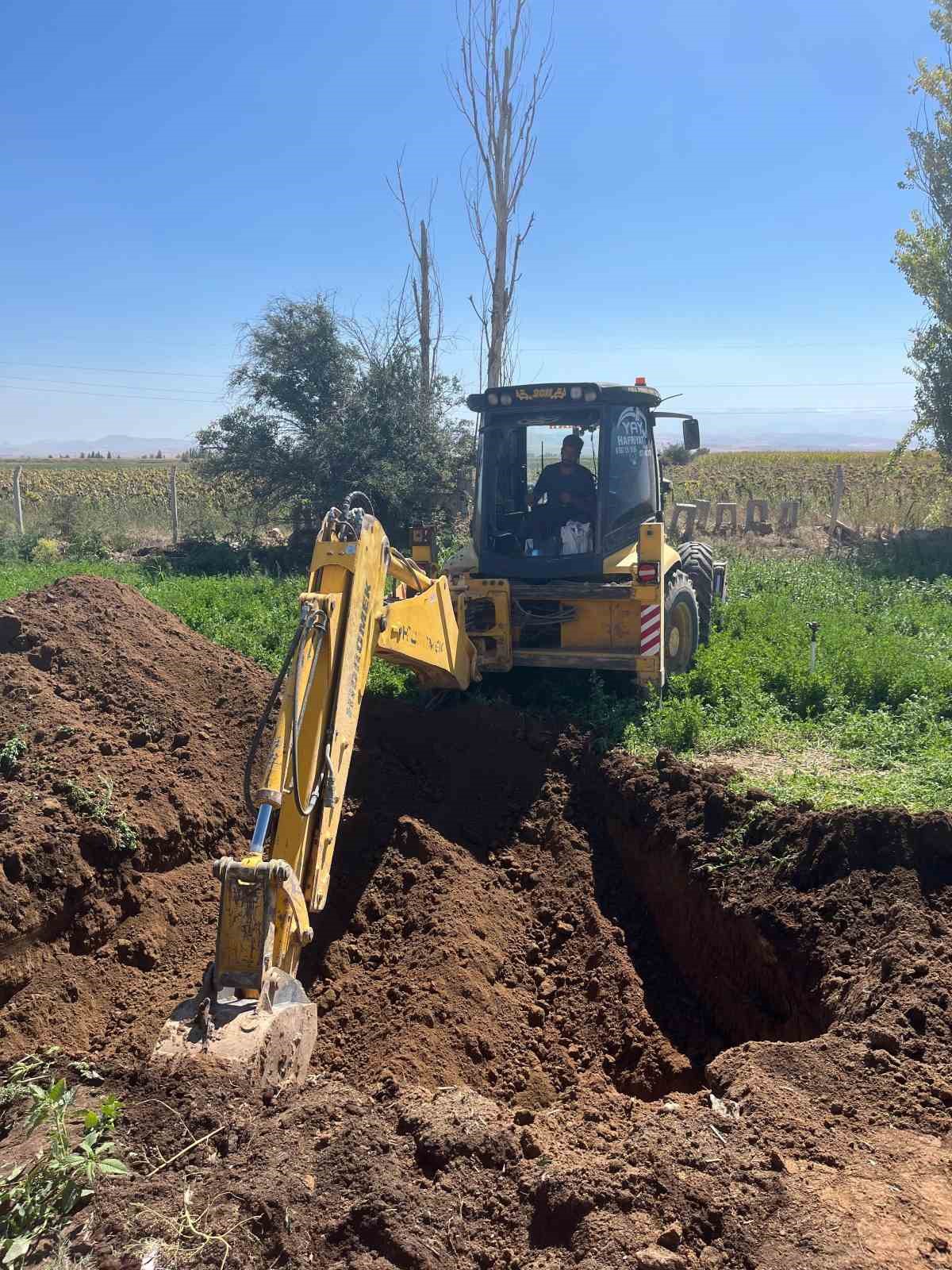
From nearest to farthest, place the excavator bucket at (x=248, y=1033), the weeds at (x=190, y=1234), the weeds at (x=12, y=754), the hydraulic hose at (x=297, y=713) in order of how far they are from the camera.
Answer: the weeds at (x=190, y=1234)
the excavator bucket at (x=248, y=1033)
the hydraulic hose at (x=297, y=713)
the weeds at (x=12, y=754)

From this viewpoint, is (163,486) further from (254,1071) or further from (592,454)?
(254,1071)

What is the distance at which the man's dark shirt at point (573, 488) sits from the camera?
8.25m

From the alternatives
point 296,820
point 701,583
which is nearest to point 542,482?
point 701,583

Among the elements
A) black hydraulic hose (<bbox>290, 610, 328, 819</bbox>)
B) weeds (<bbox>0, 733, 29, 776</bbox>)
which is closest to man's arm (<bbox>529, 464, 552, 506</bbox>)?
black hydraulic hose (<bbox>290, 610, 328, 819</bbox>)

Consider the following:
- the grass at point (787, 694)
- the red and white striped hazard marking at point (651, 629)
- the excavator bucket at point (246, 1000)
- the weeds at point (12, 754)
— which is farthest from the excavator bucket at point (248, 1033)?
the red and white striped hazard marking at point (651, 629)

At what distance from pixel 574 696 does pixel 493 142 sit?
12.7 metres

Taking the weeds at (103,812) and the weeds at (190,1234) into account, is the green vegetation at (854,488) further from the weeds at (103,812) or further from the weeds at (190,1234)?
the weeds at (190,1234)

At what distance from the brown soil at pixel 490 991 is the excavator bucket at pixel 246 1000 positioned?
13cm

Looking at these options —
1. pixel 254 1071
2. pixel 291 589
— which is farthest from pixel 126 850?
pixel 291 589

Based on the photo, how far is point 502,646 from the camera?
810 centimetres

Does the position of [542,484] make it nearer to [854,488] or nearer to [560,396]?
[560,396]

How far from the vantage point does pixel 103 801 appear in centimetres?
589

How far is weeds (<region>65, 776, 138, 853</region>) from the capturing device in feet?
18.9

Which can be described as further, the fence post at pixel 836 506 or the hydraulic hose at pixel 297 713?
the fence post at pixel 836 506
